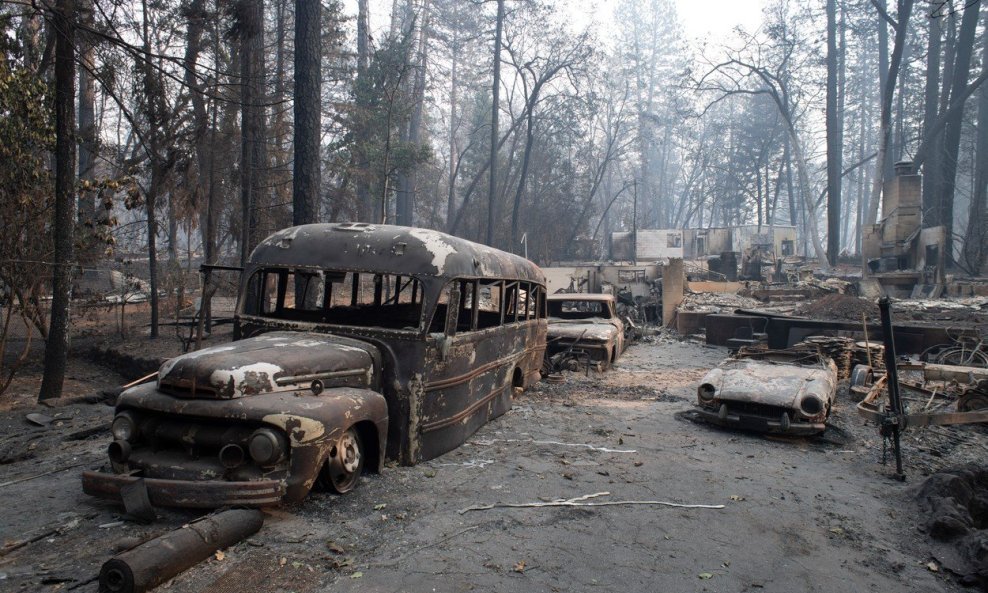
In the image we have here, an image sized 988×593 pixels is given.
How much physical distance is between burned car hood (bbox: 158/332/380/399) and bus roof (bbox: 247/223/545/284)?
29.1 inches

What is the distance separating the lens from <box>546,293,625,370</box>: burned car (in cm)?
1146

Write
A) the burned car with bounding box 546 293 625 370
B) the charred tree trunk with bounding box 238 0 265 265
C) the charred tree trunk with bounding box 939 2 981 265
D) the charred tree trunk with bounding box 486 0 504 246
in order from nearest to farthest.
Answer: the charred tree trunk with bounding box 238 0 265 265
the burned car with bounding box 546 293 625 370
the charred tree trunk with bounding box 939 2 981 265
the charred tree trunk with bounding box 486 0 504 246

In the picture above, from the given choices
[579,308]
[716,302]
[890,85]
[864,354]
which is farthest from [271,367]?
[890,85]

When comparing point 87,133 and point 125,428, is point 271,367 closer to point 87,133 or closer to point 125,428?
point 125,428

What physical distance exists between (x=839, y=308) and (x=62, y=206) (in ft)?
55.5

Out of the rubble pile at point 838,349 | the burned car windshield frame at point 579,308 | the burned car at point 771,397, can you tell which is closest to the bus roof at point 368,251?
the burned car at point 771,397

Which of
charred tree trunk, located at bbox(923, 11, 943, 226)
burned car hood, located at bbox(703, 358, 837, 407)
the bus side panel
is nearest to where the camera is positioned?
the bus side panel

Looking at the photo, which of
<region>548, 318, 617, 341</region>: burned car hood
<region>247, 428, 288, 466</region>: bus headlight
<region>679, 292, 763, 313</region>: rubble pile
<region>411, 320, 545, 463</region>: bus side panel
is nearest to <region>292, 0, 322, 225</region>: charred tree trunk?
<region>411, 320, 545, 463</region>: bus side panel

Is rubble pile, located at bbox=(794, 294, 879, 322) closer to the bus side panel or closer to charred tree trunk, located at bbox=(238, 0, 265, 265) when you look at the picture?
the bus side panel

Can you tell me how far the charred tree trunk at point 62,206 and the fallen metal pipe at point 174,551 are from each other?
20.1ft

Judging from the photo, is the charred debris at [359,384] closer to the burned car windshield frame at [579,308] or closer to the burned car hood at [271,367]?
the burned car hood at [271,367]

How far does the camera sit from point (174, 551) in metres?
3.32

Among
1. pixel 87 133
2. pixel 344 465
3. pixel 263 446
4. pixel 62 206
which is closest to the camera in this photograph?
pixel 263 446

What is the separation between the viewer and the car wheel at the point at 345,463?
454cm
